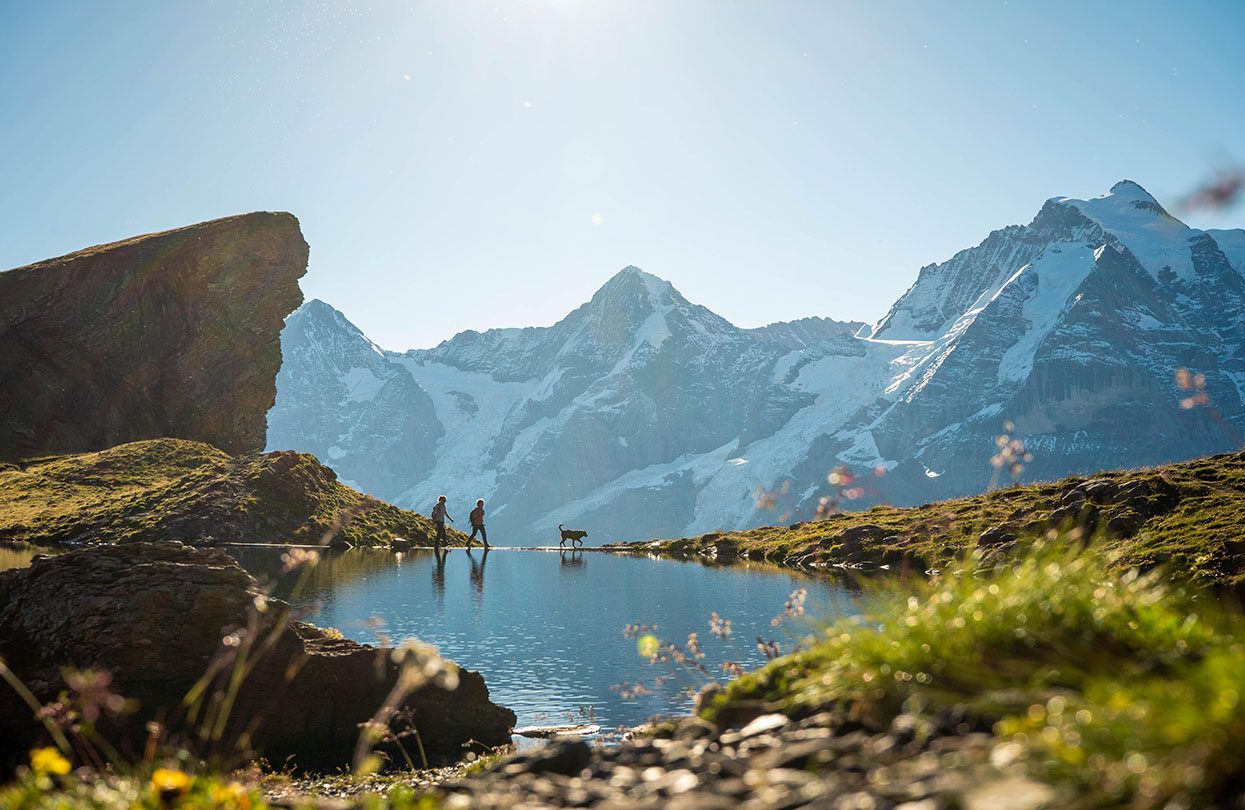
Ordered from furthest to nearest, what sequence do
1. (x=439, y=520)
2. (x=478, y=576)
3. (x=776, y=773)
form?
(x=439, y=520) < (x=478, y=576) < (x=776, y=773)

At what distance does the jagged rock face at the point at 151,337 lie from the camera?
3656 inches

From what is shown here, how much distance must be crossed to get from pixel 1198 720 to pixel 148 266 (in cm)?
11509

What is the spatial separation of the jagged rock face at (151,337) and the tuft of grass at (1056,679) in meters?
95.7

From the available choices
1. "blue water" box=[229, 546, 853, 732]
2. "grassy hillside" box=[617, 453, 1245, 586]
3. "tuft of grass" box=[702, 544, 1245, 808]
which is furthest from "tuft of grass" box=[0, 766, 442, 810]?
"grassy hillside" box=[617, 453, 1245, 586]

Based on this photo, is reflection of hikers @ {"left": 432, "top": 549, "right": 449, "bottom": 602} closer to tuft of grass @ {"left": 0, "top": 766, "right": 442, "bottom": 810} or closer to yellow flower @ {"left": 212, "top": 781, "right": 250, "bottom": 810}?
tuft of grass @ {"left": 0, "top": 766, "right": 442, "bottom": 810}

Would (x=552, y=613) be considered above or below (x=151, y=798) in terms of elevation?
below

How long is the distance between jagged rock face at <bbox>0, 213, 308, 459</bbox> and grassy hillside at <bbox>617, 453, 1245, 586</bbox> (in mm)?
69583

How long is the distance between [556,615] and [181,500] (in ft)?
101

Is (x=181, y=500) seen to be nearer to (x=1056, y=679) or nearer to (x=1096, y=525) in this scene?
(x=1096, y=525)

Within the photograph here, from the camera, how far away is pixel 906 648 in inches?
298

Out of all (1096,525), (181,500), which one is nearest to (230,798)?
(1096,525)

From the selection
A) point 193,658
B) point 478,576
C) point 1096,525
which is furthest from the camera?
point 478,576

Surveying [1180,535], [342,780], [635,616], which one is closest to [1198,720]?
[342,780]

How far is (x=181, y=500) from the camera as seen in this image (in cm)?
5178
